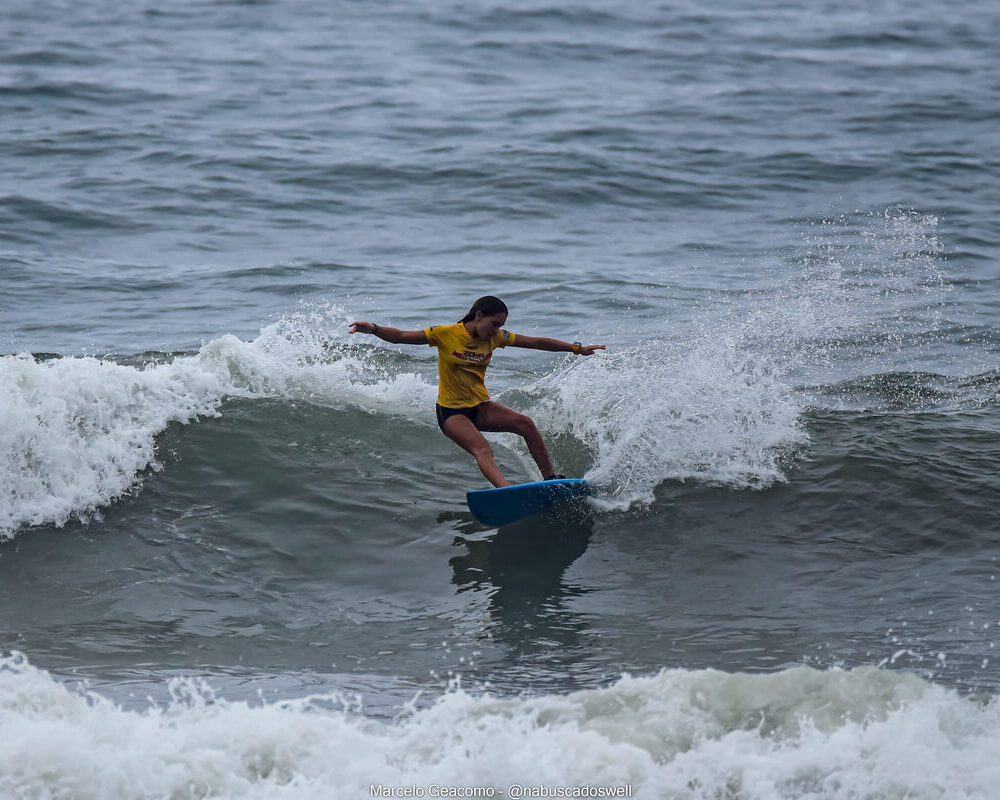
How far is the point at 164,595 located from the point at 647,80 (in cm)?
2337

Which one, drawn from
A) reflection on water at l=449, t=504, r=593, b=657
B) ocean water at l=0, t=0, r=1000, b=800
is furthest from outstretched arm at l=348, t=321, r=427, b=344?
reflection on water at l=449, t=504, r=593, b=657

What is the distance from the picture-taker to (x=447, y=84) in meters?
27.3

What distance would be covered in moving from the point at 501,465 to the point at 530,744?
4505 mm

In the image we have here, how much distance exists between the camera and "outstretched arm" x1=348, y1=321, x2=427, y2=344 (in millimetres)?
8148

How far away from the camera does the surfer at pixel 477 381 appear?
875cm

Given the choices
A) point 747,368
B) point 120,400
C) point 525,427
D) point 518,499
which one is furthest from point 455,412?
point 747,368

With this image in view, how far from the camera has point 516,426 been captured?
9008 mm

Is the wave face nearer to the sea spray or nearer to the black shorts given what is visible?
Answer: the sea spray

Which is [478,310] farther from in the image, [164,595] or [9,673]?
[9,673]

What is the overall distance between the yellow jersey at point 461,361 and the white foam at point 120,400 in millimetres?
1914

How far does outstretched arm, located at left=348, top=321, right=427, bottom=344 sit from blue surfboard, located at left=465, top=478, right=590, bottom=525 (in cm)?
122

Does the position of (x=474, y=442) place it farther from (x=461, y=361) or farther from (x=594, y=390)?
(x=594, y=390)

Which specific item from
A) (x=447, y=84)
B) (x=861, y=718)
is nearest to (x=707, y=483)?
(x=861, y=718)

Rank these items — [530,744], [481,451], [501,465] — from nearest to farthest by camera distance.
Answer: [530,744] → [481,451] → [501,465]
